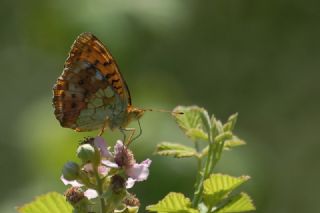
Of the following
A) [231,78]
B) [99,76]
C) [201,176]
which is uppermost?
[231,78]

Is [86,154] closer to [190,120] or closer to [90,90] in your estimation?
[190,120]

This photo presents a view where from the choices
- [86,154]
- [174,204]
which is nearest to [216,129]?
[174,204]

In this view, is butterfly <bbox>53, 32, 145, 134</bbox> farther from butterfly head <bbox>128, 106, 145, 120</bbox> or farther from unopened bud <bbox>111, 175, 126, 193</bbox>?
unopened bud <bbox>111, 175, 126, 193</bbox>

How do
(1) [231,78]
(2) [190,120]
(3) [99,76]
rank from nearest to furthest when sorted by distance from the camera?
(2) [190,120]
(3) [99,76]
(1) [231,78]

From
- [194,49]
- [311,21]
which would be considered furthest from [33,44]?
[311,21]

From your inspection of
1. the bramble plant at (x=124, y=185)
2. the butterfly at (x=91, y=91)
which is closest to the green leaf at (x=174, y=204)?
the bramble plant at (x=124, y=185)

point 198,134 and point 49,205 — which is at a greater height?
point 198,134

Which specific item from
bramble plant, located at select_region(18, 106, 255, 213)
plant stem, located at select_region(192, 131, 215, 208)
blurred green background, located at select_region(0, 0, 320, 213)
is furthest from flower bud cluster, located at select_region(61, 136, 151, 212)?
blurred green background, located at select_region(0, 0, 320, 213)

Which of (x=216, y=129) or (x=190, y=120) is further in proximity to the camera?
(x=190, y=120)
